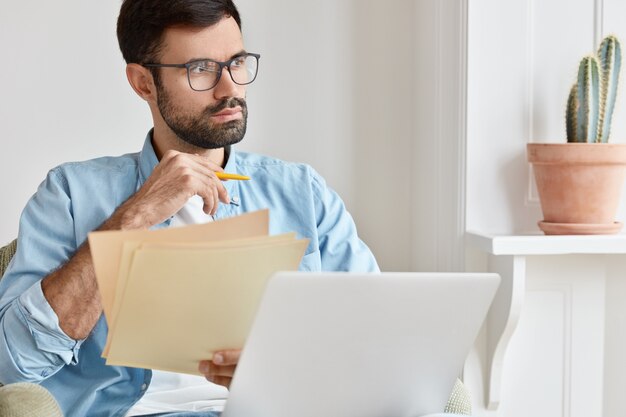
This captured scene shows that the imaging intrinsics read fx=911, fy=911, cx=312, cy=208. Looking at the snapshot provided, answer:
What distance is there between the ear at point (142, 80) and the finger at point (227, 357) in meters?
0.69

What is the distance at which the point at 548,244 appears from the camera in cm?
197

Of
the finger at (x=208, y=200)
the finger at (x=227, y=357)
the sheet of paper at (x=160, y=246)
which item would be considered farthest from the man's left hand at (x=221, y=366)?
the finger at (x=208, y=200)

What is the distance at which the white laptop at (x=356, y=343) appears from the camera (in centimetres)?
102

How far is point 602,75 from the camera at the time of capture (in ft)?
6.60

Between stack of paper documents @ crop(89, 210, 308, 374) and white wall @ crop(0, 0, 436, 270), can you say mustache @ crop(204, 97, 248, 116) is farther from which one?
white wall @ crop(0, 0, 436, 270)

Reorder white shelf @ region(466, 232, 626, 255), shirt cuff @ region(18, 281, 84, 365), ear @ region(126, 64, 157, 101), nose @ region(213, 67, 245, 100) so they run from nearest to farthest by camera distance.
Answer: shirt cuff @ region(18, 281, 84, 365), nose @ region(213, 67, 245, 100), ear @ region(126, 64, 157, 101), white shelf @ region(466, 232, 626, 255)

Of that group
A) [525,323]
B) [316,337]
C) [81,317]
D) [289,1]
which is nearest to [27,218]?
[81,317]

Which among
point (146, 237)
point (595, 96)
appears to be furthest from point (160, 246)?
point (595, 96)

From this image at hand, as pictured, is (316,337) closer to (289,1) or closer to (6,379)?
(6,379)

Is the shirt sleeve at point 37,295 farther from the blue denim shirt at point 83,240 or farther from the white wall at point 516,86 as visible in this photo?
the white wall at point 516,86

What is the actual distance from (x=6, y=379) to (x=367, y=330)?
66 centimetres

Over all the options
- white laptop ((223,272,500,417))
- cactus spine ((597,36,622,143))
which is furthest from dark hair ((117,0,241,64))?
cactus spine ((597,36,622,143))

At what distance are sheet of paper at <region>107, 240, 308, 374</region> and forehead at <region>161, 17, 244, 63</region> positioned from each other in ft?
2.02

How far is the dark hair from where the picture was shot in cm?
158
